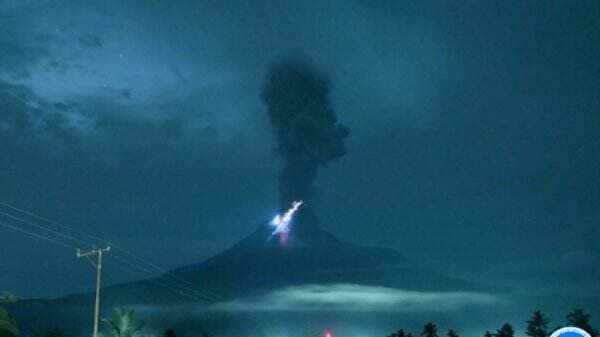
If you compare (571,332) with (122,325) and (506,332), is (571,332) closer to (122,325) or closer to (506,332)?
(122,325)

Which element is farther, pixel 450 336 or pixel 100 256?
pixel 450 336

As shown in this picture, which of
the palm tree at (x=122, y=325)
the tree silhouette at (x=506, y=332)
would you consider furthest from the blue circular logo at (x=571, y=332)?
the tree silhouette at (x=506, y=332)

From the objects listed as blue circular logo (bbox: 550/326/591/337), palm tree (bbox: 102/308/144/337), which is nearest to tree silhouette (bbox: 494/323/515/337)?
palm tree (bbox: 102/308/144/337)

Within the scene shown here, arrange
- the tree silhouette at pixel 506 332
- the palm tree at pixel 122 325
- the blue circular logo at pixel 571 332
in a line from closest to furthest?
the blue circular logo at pixel 571 332, the palm tree at pixel 122 325, the tree silhouette at pixel 506 332

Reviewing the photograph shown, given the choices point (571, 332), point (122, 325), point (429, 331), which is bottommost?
point (571, 332)

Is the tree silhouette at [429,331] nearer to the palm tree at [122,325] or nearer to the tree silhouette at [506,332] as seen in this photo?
the tree silhouette at [506,332]

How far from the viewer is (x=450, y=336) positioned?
378 feet

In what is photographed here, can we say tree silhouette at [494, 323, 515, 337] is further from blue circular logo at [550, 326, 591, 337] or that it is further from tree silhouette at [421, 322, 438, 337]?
blue circular logo at [550, 326, 591, 337]

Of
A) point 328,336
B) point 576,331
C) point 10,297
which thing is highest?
point 10,297

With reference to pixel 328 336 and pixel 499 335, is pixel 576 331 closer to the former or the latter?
pixel 328 336

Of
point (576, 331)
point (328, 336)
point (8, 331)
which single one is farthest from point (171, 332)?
point (576, 331)

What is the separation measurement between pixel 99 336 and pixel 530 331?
6490cm

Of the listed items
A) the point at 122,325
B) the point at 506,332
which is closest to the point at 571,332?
the point at 122,325

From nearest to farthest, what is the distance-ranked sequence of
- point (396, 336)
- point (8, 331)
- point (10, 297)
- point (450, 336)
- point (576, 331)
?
point (576, 331)
point (8, 331)
point (10, 297)
point (450, 336)
point (396, 336)
